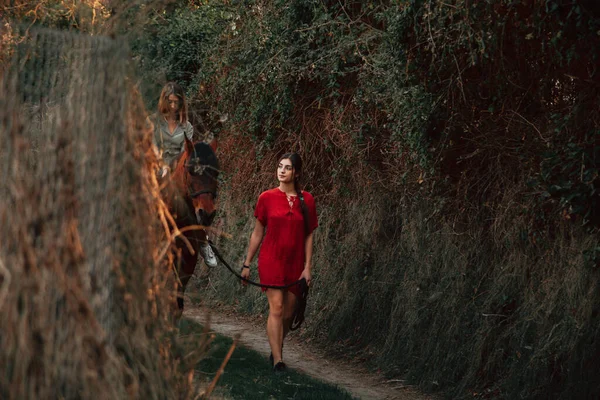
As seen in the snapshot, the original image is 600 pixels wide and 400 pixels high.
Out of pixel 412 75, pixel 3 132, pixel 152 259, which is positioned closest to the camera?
pixel 3 132

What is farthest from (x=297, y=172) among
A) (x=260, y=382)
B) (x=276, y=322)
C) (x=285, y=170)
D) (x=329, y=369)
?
(x=329, y=369)

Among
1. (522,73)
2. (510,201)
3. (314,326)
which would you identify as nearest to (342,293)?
(314,326)

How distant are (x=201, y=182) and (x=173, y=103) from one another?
2.74 feet

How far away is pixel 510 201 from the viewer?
28.6 feet

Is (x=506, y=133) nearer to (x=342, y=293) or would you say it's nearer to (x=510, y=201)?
(x=510, y=201)

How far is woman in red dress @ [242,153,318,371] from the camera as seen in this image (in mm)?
9172

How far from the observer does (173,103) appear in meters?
8.06

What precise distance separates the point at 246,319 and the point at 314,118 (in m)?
3.49

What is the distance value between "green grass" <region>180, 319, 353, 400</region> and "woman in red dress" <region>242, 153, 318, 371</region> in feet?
1.01

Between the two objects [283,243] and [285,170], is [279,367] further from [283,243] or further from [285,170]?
[285,170]

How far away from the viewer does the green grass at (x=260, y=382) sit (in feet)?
25.9

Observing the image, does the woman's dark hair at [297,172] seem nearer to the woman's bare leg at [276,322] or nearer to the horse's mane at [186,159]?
the woman's bare leg at [276,322]

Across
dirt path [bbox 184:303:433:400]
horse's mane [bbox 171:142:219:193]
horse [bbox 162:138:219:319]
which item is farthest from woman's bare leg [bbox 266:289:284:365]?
horse's mane [bbox 171:142:219:193]

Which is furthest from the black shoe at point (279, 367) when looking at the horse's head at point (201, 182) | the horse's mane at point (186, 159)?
the horse's mane at point (186, 159)
